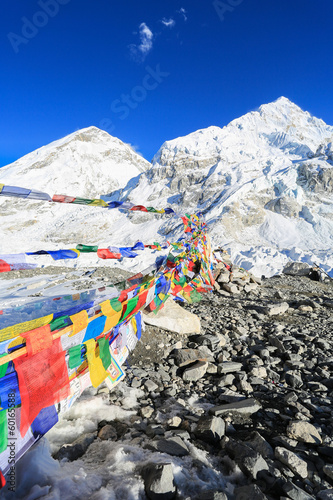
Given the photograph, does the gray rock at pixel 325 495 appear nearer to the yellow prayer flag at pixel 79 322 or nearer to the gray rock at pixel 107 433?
the gray rock at pixel 107 433

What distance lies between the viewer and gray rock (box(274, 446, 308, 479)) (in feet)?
5.08

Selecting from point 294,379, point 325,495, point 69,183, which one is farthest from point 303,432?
point 69,183

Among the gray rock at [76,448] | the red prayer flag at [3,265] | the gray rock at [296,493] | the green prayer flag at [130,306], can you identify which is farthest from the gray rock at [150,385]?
the red prayer flag at [3,265]

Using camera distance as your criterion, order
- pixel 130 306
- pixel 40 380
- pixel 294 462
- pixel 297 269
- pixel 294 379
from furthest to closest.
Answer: pixel 297 269 → pixel 294 379 → pixel 130 306 → pixel 294 462 → pixel 40 380

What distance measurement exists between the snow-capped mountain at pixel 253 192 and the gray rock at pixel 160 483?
20.0m

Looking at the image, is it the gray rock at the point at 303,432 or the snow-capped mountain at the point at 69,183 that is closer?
the gray rock at the point at 303,432

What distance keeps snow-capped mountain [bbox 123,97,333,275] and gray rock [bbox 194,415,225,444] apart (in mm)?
19292

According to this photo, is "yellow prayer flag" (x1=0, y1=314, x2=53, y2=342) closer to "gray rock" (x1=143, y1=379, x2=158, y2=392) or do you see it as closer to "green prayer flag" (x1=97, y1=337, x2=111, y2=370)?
"green prayer flag" (x1=97, y1=337, x2=111, y2=370)

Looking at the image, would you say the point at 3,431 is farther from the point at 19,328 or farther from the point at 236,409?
the point at 236,409

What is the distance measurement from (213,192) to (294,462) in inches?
2609

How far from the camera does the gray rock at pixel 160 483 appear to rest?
1325 mm

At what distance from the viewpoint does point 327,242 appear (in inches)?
1630

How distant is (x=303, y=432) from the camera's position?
6.27ft

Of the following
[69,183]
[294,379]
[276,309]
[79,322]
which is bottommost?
[276,309]
